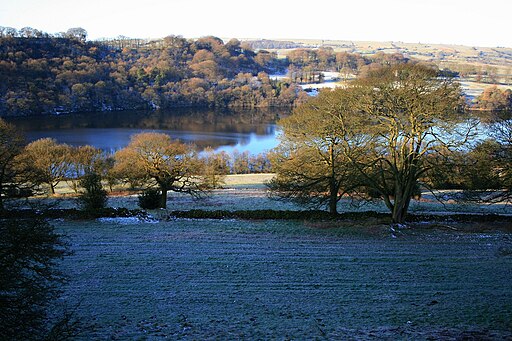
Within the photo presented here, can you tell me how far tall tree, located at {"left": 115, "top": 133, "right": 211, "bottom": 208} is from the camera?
86.4ft

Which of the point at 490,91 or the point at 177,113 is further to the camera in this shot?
the point at 177,113

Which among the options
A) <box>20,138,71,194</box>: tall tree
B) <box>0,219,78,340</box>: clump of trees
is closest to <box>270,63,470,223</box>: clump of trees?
<box>0,219,78,340</box>: clump of trees

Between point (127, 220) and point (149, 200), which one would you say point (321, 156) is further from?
point (149, 200)

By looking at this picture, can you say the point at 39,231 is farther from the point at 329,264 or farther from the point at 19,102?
the point at 19,102

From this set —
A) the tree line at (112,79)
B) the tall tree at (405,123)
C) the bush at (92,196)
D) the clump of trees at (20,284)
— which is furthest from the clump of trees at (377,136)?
the tree line at (112,79)

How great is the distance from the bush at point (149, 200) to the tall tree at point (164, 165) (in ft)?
1.40

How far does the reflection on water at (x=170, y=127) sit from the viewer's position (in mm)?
69750

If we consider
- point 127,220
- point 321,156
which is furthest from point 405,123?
point 127,220

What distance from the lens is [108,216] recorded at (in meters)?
22.0

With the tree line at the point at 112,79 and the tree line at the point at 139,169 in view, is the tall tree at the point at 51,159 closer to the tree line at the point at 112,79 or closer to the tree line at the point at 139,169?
the tree line at the point at 139,169

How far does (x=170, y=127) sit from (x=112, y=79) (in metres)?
47.1

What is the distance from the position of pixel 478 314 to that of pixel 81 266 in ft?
38.8

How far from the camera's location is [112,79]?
125 m

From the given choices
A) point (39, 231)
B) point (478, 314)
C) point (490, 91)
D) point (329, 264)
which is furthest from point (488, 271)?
point (490, 91)
